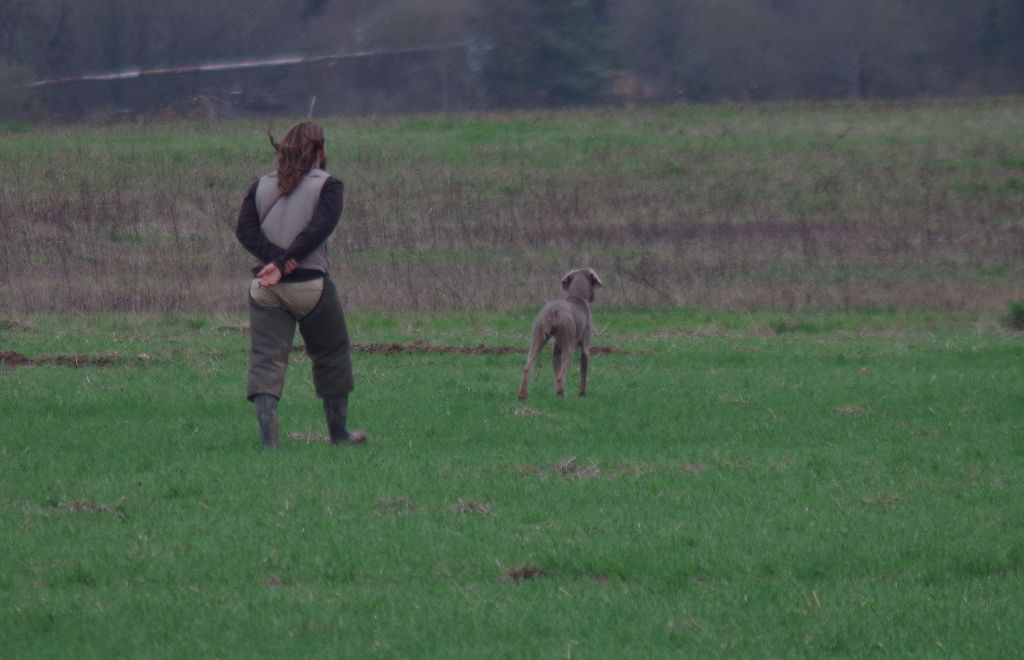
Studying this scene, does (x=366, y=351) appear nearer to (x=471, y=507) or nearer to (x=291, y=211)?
(x=291, y=211)

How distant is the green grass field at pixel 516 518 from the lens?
5656 mm

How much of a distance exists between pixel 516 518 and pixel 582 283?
19.1ft

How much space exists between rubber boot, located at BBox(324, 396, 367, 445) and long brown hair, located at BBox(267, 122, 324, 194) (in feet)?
4.79

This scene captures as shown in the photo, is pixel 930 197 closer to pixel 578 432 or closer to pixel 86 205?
pixel 86 205

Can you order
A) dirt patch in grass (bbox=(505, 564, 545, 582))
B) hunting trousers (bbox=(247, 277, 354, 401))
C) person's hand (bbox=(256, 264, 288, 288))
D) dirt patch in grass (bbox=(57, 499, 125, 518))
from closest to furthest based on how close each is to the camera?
1. dirt patch in grass (bbox=(505, 564, 545, 582))
2. dirt patch in grass (bbox=(57, 499, 125, 518))
3. person's hand (bbox=(256, 264, 288, 288))
4. hunting trousers (bbox=(247, 277, 354, 401))

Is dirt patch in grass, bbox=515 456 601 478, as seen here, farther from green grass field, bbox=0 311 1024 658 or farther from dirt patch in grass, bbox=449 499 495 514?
dirt patch in grass, bbox=449 499 495 514

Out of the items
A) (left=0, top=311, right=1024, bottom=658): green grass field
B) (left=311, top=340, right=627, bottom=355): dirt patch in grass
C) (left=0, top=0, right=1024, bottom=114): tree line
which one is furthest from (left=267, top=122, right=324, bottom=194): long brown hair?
(left=0, top=0, right=1024, bottom=114): tree line

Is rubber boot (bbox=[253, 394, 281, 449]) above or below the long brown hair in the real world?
below

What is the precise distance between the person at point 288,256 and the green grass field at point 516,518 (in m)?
0.62

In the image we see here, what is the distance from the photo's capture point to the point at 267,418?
927 centimetres

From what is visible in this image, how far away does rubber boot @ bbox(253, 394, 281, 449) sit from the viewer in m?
9.20

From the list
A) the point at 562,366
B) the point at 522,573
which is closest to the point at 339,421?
the point at 562,366

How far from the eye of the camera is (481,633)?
558 centimetres

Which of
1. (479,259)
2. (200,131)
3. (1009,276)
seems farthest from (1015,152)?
(200,131)
